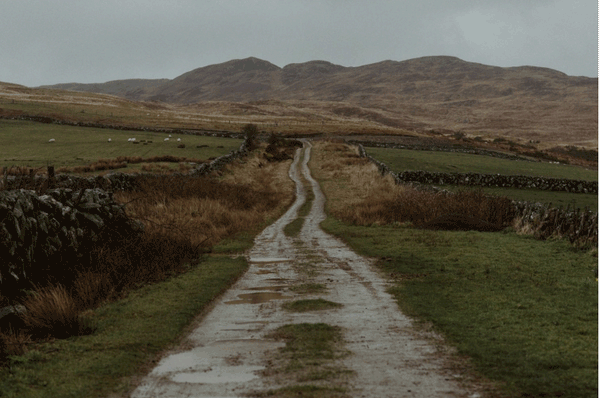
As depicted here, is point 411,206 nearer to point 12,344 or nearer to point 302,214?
point 302,214

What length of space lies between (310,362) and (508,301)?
545 cm

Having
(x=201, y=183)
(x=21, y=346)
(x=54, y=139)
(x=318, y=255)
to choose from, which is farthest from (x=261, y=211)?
(x=54, y=139)

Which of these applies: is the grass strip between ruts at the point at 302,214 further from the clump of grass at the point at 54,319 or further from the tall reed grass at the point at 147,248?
the clump of grass at the point at 54,319

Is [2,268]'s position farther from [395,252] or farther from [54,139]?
[54,139]

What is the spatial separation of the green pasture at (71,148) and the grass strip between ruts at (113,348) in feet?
132

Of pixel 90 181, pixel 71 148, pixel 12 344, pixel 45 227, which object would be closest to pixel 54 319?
pixel 12 344

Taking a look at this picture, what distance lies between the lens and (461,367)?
7469 mm

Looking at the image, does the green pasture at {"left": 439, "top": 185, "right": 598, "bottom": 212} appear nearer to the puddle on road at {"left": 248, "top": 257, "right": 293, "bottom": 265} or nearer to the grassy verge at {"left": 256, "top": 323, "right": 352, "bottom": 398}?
the puddle on road at {"left": 248, "top": 257, "right": 293, "bottom": 265}

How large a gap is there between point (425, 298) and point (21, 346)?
24.7 ft

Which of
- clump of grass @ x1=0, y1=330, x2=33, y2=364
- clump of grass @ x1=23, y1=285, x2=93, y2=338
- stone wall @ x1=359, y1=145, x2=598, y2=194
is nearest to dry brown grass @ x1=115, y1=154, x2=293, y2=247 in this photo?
clump of grass @ x1=23, y1=285, x2=93, y2=338

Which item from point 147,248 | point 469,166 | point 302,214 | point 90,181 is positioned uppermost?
point 469,166

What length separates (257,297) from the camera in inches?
483

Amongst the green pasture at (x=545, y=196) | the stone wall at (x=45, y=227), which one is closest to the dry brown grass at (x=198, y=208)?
the stone wall at (x=45, y=227)

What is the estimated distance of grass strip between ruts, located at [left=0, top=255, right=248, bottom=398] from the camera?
23.7ft
